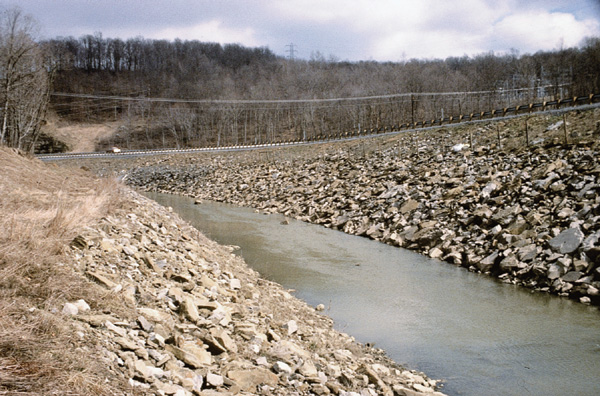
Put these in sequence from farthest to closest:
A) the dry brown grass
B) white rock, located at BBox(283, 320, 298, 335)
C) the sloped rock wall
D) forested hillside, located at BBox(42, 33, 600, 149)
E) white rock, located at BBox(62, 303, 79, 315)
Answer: forested hillside, located at BBox(42, 33, 600, 149)
the sloped rock wall
white rock, located at BBox(283, 320, 298, 335)
white rock, located at BBox(62, 303, 79, 315)
the dry brown grass

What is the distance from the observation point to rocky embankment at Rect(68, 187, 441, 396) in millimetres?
4852

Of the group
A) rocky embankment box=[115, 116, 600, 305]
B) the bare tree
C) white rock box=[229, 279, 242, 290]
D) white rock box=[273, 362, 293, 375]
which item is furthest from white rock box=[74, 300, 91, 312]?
the bare tree

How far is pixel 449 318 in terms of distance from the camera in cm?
982

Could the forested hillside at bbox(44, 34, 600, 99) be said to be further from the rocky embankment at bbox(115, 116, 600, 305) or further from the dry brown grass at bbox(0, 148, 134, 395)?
the dry brown grass at bbox(0, 148, 134, 395)

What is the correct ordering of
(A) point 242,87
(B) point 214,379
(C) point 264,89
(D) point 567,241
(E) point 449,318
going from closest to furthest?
(B) point 214,379
(E) point 449,318
(D) point 567,241
(C) point 264,89
(A) point 242,87

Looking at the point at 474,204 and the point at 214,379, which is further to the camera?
the point at 474,204

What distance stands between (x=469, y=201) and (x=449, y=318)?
8.54 metres

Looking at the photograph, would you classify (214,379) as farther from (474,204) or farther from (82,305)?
(474,204)

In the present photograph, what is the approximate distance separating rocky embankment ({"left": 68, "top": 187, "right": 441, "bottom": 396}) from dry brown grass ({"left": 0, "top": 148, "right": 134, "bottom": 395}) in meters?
0.21

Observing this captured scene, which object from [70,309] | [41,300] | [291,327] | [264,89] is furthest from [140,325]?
[264,89]

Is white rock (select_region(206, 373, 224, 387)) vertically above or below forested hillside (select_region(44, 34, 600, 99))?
below

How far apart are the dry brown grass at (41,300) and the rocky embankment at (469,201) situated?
34.9ft

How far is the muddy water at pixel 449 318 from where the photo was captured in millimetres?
7309

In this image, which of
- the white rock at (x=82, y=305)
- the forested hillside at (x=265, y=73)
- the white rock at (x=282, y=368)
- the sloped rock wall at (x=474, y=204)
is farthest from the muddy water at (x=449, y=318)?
the forested hillside at (x=265, y=73)
